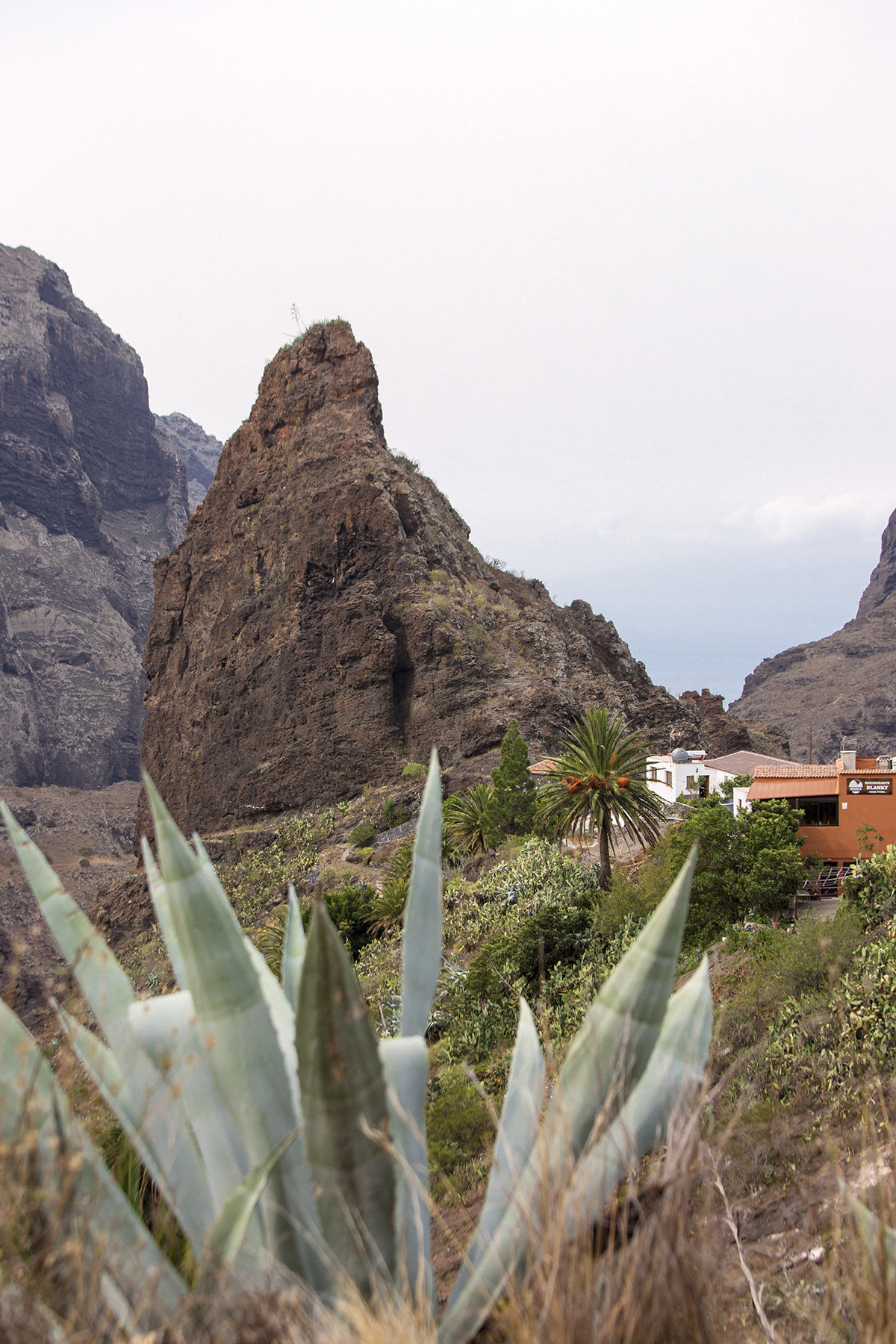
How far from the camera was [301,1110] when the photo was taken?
2176 mm

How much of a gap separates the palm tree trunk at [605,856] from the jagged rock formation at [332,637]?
15.6 metres

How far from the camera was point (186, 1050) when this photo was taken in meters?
2.50

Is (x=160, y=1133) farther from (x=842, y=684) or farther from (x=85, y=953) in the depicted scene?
(x=842, y=684)

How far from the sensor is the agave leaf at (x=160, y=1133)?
241 centimetres

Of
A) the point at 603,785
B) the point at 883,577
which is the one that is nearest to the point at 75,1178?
the point at 603,785

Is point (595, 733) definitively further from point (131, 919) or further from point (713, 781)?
point (131, 919)

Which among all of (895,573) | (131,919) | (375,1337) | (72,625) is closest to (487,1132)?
(375,1337)

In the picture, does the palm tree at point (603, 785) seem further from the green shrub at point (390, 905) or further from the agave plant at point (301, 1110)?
the agave plant at point (301, 1110)

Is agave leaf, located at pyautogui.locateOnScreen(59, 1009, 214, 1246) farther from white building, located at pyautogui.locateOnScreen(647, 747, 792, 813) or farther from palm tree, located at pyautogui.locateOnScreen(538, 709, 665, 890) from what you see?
white building, located at pyautogui.locateOnScreen(647, 747, 792, 813)

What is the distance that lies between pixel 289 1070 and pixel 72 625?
112 meters

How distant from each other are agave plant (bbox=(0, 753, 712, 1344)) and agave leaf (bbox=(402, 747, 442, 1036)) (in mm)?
110

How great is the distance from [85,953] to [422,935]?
112 cm

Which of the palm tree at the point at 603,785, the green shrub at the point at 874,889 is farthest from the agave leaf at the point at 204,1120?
the palm tree at the point at 603,785

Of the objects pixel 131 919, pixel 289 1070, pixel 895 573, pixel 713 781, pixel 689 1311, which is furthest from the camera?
pixel 895 573
